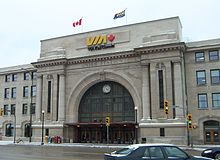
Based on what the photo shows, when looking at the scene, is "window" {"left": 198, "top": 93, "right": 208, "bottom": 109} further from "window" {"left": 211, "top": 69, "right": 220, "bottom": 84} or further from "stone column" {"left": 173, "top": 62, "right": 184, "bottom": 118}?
"stone column" {"left": 173, "top": 62, "right": 184, "bottom": 118}

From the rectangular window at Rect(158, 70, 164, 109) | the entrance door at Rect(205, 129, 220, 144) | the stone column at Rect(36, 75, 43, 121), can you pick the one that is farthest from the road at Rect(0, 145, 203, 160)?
the stone column at Rect(36, 75, 43, 121)

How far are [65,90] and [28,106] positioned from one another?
37.7 feet

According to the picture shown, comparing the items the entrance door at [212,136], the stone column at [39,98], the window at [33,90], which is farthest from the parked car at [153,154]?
the window at [33,90]

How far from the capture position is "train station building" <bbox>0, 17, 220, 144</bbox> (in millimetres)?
47469

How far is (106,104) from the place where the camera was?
180 ft

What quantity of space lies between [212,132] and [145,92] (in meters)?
11.7

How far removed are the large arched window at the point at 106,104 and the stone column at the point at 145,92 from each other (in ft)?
13.4

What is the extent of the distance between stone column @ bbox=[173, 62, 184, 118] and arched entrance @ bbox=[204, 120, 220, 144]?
4.66m

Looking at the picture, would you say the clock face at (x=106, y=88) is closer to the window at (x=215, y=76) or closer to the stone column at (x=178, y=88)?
the stone column at (x=178, y=88)

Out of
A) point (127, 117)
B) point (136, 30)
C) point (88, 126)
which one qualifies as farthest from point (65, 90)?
point (136, 30)

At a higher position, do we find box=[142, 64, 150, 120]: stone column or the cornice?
the cornice

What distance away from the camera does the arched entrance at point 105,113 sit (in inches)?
2074

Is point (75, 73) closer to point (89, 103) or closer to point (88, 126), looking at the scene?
point (89, 103)

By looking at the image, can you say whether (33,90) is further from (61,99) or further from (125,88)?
(125,88)
